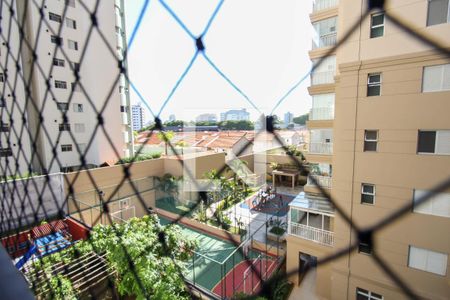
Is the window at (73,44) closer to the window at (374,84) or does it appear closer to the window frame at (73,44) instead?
the window frame at (73,44)

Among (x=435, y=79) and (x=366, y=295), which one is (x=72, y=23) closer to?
(x=435, y=79)

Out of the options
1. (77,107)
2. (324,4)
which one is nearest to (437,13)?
(324,4)

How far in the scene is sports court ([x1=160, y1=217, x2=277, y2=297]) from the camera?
3.22m

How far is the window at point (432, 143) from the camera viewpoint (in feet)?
5.90

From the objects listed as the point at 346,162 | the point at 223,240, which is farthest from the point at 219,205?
the point at 346,162

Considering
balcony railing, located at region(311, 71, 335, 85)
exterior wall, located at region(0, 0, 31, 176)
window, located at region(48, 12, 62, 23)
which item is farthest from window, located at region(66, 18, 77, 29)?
balcony railing, located at region(311, 71, 335, 85)

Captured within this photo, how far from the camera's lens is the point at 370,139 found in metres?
2.05

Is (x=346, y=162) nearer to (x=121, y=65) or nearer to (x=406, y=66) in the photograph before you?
(x=406, y=66)

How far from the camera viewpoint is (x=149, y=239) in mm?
Answer: 2178

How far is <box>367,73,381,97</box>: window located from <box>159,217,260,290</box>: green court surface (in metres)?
2.26

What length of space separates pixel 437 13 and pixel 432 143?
3.04 feet

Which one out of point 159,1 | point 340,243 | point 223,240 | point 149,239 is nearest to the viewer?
point 159,1

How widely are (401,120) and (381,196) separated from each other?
0.68 m

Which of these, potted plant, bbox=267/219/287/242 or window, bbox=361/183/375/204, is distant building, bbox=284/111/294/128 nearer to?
window, bbox=361/183/375/204
